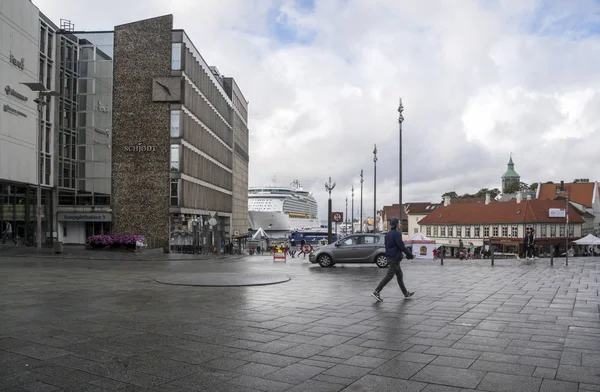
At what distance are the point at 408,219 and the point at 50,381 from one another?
111 m

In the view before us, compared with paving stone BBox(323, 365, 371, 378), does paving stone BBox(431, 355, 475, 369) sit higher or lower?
higher

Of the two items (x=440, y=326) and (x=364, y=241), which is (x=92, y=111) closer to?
(x=364, y=241)

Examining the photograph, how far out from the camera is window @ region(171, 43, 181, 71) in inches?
1779

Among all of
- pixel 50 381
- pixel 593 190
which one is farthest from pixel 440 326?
pixel 593 190

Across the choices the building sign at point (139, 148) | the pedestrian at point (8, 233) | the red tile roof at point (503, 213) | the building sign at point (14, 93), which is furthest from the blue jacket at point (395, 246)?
the red tile roof at point (503, 213)

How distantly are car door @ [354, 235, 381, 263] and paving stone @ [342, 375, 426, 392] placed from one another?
657 inches

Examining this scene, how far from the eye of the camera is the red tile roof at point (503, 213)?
78625 millimetres

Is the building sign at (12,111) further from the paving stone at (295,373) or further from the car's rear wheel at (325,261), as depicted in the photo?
the paving stone at (295,373)

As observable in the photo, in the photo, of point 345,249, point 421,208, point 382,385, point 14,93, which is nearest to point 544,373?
point 382,385

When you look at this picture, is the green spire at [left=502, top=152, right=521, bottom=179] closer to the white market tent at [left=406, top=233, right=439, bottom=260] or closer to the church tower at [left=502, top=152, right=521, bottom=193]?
the church tower at [left=502, top=152, right=521, bottom=193]

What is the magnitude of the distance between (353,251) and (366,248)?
59cm

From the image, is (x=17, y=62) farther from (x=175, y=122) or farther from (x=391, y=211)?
(x=391, y=211)

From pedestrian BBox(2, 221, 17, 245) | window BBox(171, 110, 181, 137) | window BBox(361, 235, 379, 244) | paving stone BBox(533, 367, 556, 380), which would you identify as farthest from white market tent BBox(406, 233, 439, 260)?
pedestrian BBox(2, 221, 17, 245)

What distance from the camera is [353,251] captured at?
73.0 ft
